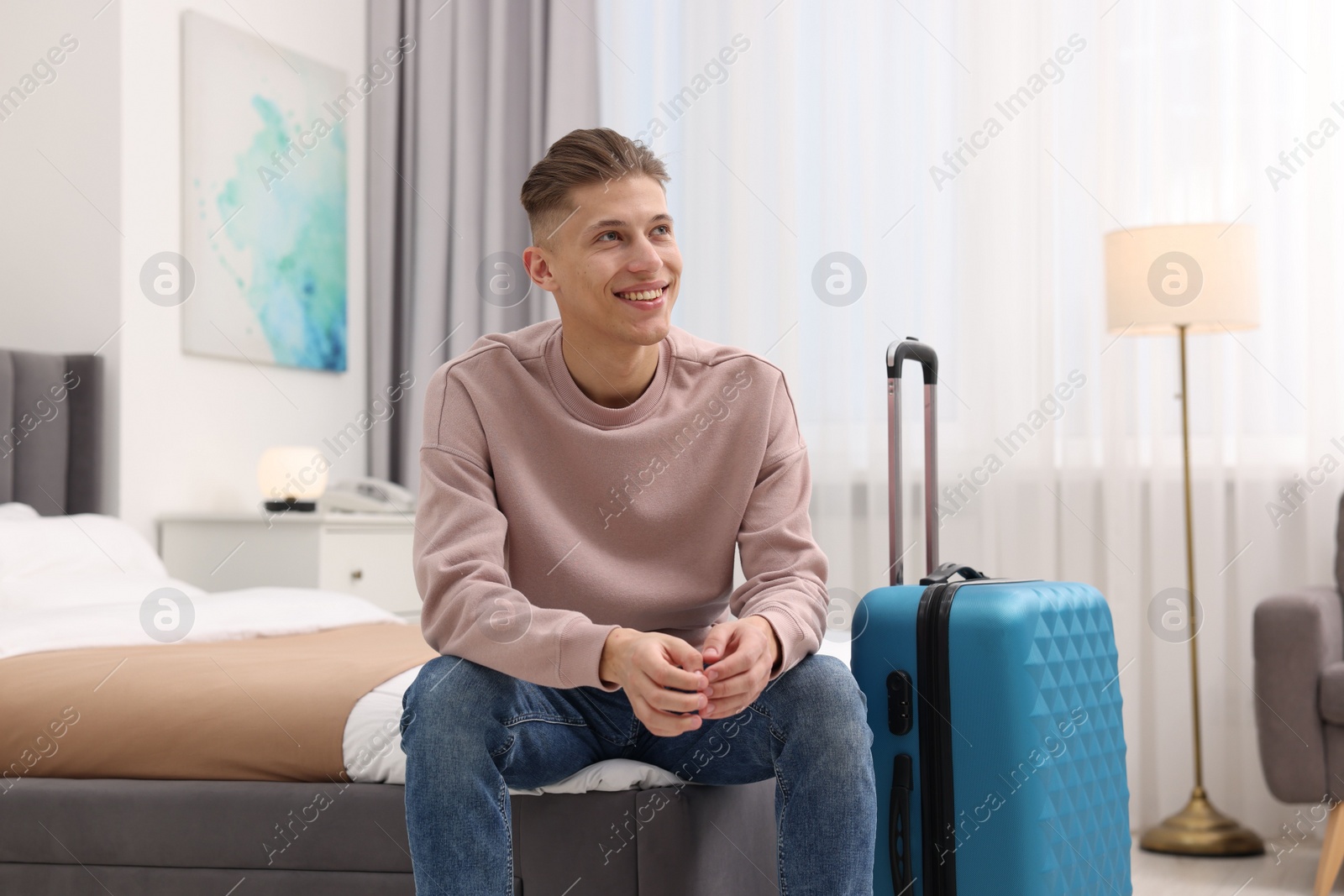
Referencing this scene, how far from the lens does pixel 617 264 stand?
1.50 m

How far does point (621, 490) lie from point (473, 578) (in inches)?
9.2

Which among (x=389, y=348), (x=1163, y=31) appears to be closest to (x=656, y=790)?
(x=1163, y=31)

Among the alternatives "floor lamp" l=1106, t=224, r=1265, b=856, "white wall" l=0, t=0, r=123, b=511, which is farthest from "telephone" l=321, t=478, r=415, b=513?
"floor lamp" l=1106, t=224, r=1265, b=856

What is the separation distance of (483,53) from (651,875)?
330cm

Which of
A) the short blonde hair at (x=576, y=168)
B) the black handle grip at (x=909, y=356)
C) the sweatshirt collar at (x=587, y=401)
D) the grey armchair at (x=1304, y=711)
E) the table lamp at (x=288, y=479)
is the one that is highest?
the short blonde hair at (x=576, y=168)

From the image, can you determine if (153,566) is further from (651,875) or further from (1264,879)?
(1264,879)

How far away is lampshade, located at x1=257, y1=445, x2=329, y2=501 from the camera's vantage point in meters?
3.42

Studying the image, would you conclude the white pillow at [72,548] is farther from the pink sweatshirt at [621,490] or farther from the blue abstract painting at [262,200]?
the pink sweatshirt at [621,490]

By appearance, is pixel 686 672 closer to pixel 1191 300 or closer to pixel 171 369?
pixel 1191 300

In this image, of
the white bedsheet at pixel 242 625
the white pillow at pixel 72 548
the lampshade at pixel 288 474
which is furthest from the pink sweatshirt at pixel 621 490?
the lampshade at pixel 288 474

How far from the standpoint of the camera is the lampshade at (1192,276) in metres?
A: 2.86

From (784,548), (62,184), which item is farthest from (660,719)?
(62,184)

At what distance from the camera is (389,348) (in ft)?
13.6

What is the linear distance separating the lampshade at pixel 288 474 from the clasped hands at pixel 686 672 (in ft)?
7.80
